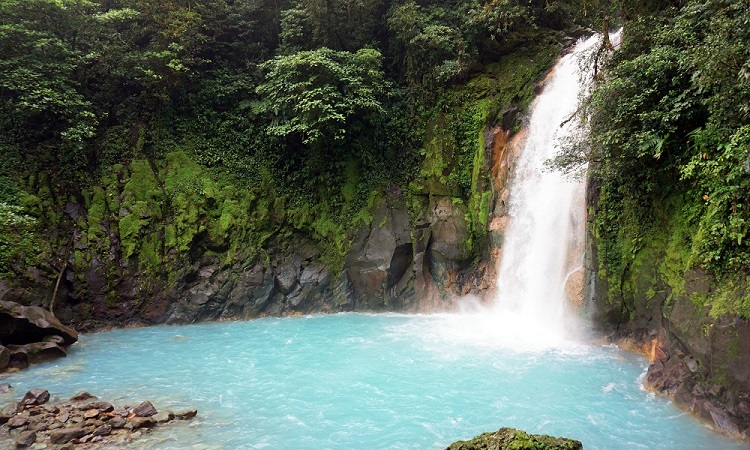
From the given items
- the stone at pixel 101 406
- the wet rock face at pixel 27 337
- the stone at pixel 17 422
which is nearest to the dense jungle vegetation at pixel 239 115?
the wet rock face at pixel 27 337

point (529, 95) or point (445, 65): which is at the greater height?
point (445, 65)

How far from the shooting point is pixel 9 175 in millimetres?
12656

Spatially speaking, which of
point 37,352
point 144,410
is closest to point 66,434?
point 144,410

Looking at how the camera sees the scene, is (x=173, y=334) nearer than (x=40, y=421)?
No

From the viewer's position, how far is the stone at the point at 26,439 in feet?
19.6

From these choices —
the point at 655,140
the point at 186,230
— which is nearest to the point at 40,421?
the point at 186,230

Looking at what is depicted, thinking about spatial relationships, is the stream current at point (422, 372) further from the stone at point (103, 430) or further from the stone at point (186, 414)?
the stone at point (103, 430)

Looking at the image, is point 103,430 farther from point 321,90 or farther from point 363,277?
point 321,90

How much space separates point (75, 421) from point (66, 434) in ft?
1.77

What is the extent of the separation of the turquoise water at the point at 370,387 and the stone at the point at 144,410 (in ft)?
1.40

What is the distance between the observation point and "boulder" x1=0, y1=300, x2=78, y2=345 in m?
9.59

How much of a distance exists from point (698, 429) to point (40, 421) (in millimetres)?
9675

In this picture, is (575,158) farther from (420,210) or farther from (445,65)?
(445,65)

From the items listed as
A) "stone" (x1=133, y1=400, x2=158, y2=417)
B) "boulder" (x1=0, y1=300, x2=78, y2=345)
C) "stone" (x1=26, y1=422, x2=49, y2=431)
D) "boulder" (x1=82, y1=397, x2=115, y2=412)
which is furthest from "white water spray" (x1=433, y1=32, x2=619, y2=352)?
"boulder" (x1=0, y1=300, x2=78, y2=345)
